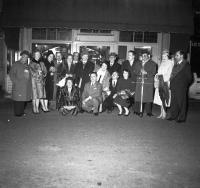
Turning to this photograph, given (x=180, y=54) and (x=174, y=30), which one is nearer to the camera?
(x=180, y=54)

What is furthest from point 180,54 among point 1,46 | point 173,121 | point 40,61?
point 1,46

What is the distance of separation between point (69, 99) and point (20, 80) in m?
Result: 1.46

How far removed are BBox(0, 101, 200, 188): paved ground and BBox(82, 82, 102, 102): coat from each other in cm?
76

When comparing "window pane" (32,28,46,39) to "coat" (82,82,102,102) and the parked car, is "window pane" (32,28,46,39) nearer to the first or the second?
"coat" (82,82,102,102)

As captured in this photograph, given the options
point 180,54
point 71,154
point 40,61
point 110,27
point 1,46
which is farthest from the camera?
point 1,46

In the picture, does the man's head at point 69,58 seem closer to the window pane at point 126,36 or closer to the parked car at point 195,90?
Result: the window pane at point 126,36

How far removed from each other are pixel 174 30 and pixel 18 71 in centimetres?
575

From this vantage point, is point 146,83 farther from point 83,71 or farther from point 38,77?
point 38,77

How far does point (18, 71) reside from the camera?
899 centimetres

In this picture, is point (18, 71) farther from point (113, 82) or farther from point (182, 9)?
point (182, 9)

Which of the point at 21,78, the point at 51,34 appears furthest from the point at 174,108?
the point at 51,34

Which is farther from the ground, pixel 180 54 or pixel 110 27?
pixel 110 27

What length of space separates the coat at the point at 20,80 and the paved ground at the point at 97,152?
0.60 metres

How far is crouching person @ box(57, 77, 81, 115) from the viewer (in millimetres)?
9539
